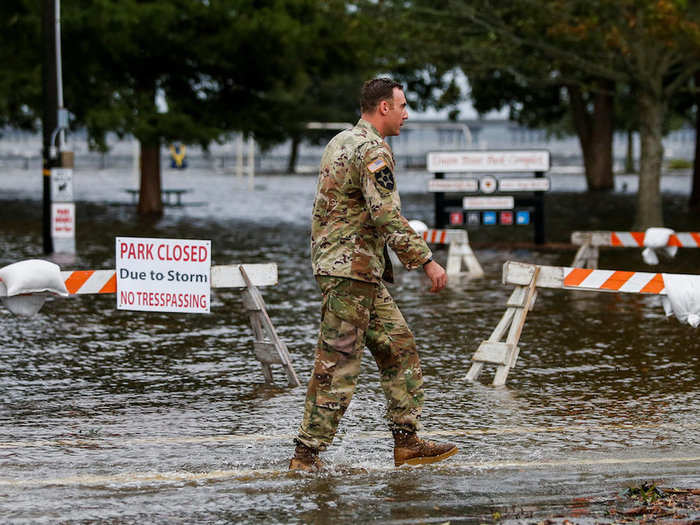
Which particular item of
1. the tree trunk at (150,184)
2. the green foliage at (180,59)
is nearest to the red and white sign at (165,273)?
the green foliage at (180,59)

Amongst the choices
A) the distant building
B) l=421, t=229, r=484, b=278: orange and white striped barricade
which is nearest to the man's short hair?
l=421, t=229, r=484, b=278: orange and white striped barricade

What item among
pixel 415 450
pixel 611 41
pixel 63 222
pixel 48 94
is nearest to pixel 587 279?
pixel 415 450

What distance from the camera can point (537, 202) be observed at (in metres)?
18.4

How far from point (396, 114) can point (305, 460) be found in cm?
176

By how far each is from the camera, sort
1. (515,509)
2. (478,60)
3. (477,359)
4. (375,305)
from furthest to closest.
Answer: (478,60)
(477,359)
(375,305)
(515,509)

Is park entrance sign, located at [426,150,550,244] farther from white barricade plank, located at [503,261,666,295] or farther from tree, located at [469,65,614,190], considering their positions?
tree, located at [469,65,614,190]

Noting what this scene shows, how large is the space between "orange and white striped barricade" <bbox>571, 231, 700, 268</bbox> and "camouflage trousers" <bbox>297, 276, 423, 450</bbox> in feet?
25.9

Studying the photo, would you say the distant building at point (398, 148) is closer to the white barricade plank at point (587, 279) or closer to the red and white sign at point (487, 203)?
the red and white sign at point (487, 203)

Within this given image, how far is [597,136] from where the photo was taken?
1615 inches

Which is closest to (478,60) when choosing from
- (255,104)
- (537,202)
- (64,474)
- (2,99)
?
(537,202)

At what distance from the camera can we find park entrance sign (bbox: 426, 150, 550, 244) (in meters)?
18.1

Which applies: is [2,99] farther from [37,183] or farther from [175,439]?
[37,183]

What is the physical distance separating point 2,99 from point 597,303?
15613mm

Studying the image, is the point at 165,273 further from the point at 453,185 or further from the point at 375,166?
the point at 453,185
